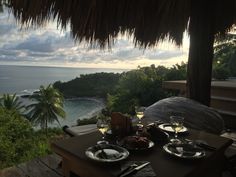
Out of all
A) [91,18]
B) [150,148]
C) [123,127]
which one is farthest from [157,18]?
[150,148]

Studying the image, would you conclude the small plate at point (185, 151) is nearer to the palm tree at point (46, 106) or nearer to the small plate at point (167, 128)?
the small plate at point (167, 128)

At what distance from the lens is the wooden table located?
49.9 inches

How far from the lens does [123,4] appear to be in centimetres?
225

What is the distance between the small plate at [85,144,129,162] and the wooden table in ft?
0.09

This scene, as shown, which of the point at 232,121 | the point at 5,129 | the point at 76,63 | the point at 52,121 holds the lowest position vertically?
the point at 52,121

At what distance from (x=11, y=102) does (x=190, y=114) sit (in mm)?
17368

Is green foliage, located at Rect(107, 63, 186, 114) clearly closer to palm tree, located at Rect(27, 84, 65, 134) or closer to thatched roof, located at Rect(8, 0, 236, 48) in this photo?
thatched roof, located at Rect(8, 0, 236, 48)

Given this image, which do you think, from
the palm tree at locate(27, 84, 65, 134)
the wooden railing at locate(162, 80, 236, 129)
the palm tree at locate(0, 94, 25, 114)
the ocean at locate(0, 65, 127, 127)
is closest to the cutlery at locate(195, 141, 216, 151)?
the wooden railing at locate(162, 80, 236, 129)

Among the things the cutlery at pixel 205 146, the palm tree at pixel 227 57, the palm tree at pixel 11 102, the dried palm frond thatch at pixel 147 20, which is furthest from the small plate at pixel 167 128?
the palm tree at pixel 11 102

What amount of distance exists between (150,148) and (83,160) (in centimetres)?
43

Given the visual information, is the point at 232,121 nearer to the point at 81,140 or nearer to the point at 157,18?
the point at 157,18

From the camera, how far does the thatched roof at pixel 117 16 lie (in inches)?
80.4

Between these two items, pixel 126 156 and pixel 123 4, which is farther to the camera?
pixel 123 4

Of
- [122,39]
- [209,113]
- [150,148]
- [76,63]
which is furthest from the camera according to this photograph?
[76,63]
